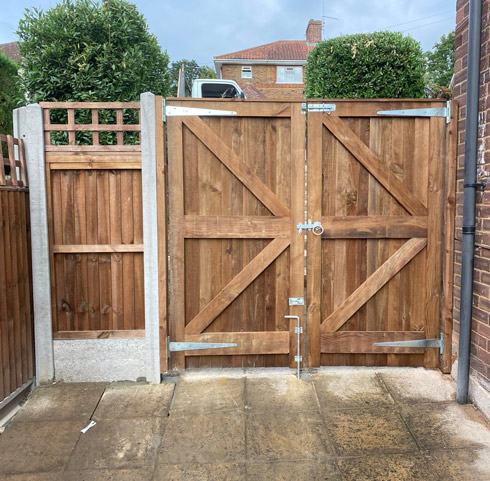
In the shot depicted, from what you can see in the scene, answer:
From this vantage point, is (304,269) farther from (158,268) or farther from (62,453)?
(62,453)

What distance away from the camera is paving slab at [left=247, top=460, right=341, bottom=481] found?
2.35 m

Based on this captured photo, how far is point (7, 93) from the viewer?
372 inches

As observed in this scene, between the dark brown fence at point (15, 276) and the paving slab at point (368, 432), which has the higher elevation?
the dark brown fence at point (15, 276)

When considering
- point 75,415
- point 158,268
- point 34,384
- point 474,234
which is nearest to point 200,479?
point 75,415

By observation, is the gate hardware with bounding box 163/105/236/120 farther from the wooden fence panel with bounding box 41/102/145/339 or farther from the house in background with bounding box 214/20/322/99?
the house in background with bounding box 214/20/322/99

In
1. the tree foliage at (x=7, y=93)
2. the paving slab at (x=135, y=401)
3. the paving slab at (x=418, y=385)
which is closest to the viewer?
the paving slab at (x=135, y=401)

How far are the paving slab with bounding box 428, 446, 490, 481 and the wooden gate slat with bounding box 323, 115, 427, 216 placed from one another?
1.92 metres

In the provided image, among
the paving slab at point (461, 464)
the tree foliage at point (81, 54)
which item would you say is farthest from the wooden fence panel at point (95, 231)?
the paving slab at point (461, 464)

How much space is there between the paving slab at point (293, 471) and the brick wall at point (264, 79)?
25968mm

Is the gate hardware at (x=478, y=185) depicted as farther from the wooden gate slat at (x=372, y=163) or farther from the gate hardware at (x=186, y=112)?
the gate hardware at (x=186, y=112)

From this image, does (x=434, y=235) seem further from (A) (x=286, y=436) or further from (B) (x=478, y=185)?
(A) (x=286, y=436)

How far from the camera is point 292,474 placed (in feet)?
7.80

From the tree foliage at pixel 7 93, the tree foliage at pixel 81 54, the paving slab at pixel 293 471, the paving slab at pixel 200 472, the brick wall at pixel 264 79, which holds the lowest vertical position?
the paving slab at pixel 200 472

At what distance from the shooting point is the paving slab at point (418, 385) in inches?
127
